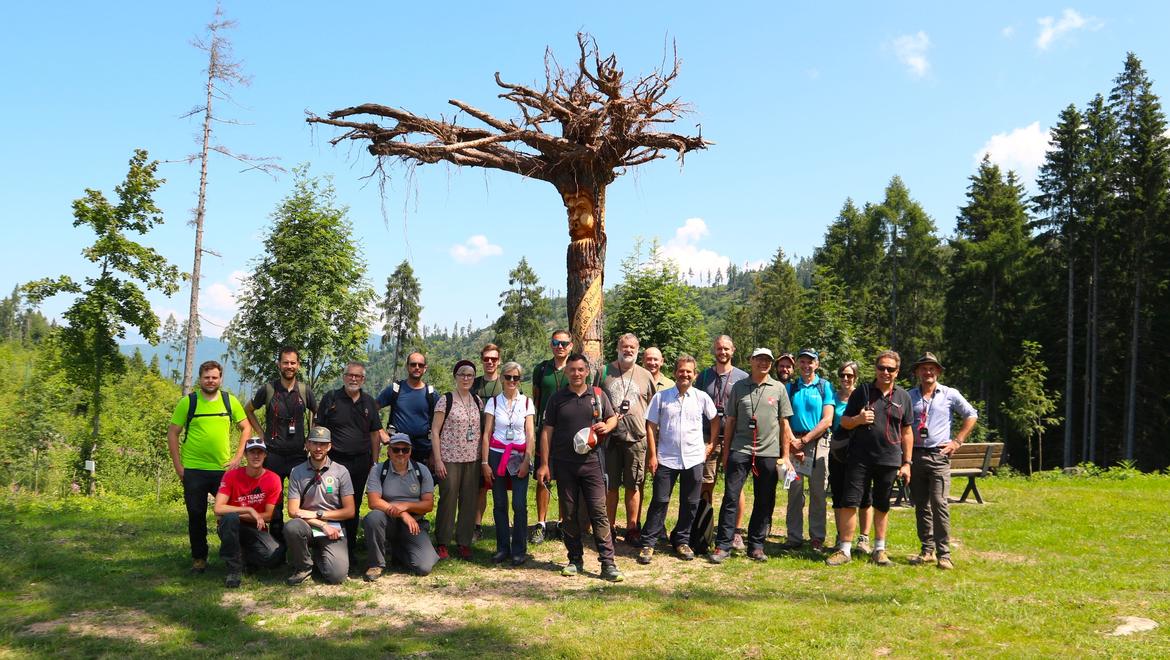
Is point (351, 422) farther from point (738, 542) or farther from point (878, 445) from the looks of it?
point (878, 445)

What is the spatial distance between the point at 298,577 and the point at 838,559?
4807 mm

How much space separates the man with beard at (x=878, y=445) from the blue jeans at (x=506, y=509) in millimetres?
2886

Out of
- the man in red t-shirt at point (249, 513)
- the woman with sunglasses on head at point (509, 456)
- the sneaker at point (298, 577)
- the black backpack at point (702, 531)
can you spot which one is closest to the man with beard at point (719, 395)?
the black backpack at point (702, 531)

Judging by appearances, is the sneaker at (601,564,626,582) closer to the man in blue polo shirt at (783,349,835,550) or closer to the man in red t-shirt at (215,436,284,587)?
the man in blue polo shirt at (783,349,835,550)

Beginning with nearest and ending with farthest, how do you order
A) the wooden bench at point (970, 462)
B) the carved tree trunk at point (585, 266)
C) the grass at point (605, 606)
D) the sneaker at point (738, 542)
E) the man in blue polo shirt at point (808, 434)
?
the grass at point (605, 606), the sneaker at point (738, 542), the man in blue polo shirt at point (808, 434), the carved tree trunk at point (585, 266), the wooden bench at point (970, 462)

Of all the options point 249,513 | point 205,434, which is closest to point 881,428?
point 249,513

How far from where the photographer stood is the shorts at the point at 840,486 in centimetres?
668

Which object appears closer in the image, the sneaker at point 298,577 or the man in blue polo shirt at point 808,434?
the sneaker at point 298,577

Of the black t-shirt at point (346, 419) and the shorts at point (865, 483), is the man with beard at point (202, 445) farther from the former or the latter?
the shorts at point (865, 483)

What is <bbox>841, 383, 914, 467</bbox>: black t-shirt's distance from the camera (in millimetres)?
6473

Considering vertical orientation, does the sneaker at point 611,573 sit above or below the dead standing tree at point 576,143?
below

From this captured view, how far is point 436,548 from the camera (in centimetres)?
679

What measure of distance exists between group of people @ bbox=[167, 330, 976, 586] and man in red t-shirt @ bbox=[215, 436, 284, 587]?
2 cm

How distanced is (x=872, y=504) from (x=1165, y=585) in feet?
7.49
